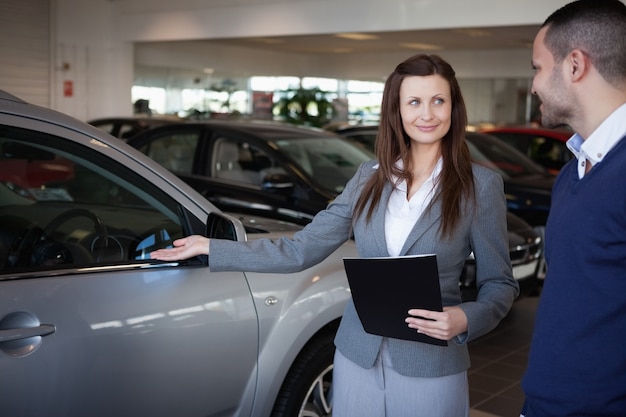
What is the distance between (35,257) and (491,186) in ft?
4.66

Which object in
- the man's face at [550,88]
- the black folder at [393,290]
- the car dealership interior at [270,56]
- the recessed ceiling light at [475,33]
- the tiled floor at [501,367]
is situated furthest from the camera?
the recessed ceiling light at [475,33]

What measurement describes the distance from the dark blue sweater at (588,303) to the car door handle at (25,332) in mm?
1420

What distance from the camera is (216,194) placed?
257 inches

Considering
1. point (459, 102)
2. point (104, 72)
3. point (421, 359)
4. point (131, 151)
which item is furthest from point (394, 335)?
point (104, 72)

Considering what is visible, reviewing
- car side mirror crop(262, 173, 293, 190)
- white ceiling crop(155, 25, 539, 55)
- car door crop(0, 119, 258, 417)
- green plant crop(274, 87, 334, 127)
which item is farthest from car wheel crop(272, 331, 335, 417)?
green plant crop(274, 87, 334, 127)

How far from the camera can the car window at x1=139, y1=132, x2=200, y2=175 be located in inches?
273

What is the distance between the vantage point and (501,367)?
18.2ft

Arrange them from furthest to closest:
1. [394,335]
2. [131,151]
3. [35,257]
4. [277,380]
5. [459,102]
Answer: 1. [277,380]
2. [131,151]
3. [35,257]
4. [459,102]
5. [394,335]

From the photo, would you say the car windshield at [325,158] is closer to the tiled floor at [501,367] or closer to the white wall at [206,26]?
the tiled floor at [501,367]

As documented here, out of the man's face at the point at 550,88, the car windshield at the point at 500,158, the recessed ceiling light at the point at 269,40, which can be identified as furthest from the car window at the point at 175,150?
the recessed ceiling light at the point at 269,40

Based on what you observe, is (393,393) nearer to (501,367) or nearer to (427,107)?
(427,107)

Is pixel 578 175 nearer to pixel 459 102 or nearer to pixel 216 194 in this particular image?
pixel 459 102

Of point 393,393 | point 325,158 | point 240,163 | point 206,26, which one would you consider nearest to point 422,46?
point 206,26

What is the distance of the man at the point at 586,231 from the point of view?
1626 mm
